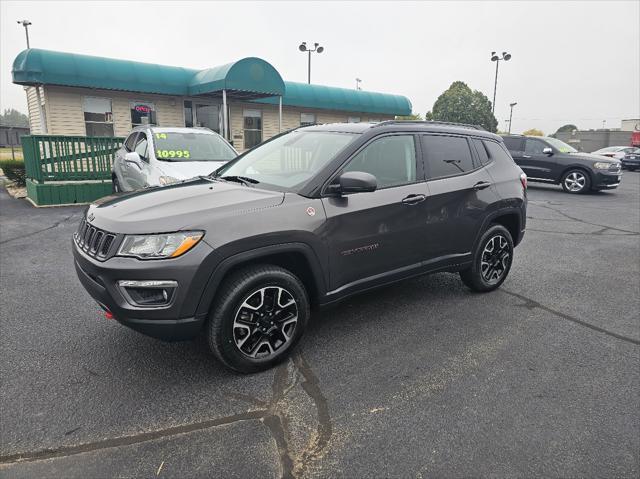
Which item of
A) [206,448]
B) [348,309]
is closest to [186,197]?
[206,448]

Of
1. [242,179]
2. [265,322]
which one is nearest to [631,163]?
[242,179]

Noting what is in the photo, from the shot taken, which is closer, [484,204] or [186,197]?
[186,197]

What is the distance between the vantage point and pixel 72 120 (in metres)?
15.5

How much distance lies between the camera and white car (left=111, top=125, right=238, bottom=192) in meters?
7.31

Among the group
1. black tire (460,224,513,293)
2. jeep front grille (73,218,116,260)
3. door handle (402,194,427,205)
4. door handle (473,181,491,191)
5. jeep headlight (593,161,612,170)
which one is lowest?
black tire (460,224,513,293)

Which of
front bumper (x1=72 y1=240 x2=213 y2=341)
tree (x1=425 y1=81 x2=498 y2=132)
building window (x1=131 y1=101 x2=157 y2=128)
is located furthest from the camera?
tree (x1=425 y1=81 x2=498 y2=132)

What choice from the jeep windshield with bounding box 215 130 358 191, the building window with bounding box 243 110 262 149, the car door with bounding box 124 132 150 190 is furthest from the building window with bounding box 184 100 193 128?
the jeep windshield with bounding box 215 130 358 191

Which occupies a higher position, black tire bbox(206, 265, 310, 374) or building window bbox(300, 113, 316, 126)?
building window bbox(300, 113, 316, 126)

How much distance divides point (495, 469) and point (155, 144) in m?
7.39

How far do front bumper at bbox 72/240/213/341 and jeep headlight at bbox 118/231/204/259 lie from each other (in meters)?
0.04

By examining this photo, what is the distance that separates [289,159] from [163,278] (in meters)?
1.67

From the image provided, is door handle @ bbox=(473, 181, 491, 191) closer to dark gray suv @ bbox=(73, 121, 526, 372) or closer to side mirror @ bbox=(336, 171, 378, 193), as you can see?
dark gray suv @ bbox=(73, 121, 526, 372)

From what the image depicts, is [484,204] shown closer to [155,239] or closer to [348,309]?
[348,309]

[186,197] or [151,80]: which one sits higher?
[151,80]
